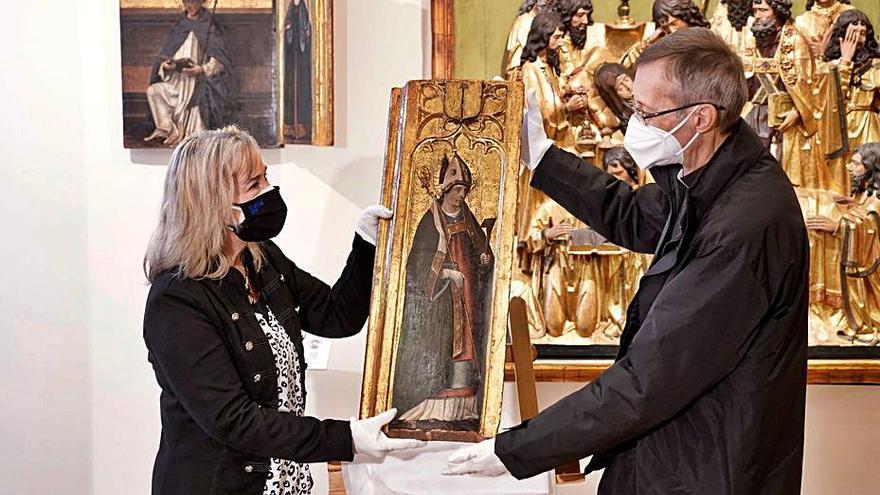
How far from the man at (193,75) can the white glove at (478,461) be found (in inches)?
80.7

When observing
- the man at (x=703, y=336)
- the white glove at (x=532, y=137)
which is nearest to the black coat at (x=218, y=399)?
the man at (x=703, y=336)

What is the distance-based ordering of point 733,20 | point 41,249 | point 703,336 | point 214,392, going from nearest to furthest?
point 703,336, point 214,392, point 733,20, point 41,249

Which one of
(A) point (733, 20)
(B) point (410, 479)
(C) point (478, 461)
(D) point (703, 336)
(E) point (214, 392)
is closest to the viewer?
(D) point (703, 336)

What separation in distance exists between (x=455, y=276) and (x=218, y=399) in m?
0.69

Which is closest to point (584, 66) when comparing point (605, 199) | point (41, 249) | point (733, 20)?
point (733, 20)

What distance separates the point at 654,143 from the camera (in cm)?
244

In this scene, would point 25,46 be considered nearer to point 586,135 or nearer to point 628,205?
point 586,135

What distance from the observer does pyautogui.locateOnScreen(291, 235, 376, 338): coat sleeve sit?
10.1 ft

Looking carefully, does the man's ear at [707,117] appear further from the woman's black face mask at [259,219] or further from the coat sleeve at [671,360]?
the woman's black face mask at [259,219]

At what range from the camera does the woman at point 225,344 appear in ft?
8.45

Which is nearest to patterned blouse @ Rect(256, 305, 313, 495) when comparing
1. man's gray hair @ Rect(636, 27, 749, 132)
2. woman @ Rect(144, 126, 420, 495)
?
woman @ Rect(144, 126, 420, 495)

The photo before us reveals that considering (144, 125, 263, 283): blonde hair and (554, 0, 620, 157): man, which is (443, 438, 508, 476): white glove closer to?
(144, 125, 263, 283): blonde hair

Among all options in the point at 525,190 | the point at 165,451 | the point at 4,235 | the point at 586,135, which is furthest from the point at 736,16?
the point at 4,235

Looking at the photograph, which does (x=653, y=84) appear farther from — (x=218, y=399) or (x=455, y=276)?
(x=218, y=399)
